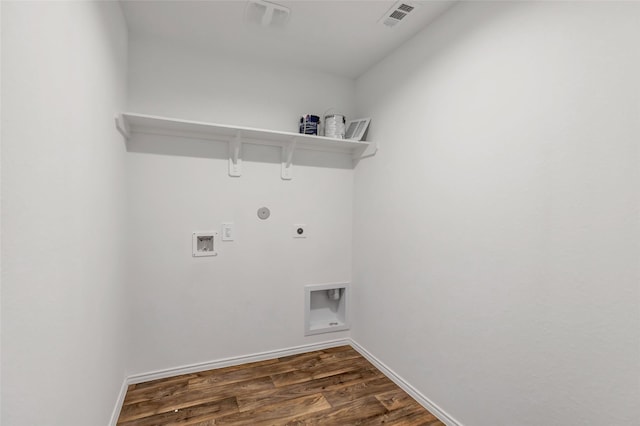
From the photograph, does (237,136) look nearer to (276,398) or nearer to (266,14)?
(266,14)

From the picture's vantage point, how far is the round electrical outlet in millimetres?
2457

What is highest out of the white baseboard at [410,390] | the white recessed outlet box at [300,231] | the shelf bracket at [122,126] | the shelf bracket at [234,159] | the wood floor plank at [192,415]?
the shelf bracket at [122,126]

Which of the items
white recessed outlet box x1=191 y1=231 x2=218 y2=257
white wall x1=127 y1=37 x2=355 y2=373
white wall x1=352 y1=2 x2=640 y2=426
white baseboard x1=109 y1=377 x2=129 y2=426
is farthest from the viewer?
white recessed outlet box x1=191 y1=231 x2=218 y2=257

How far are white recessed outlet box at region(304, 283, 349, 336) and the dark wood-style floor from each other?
1.14 ft

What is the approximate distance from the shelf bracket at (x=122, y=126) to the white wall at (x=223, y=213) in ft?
0.33

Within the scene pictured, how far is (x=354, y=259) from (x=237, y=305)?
3.62 ft

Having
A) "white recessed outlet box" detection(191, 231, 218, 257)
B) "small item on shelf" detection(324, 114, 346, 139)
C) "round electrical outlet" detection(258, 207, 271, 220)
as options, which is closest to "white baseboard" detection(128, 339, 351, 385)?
"white recessed outlet box" detection(191, 231, 218, 257)

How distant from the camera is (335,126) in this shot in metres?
2.54

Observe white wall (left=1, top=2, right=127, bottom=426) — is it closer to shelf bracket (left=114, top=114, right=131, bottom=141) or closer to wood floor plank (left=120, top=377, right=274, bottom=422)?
shelf bracket (left=114, top=114, right=131, bottom=141)

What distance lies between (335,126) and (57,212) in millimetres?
1994

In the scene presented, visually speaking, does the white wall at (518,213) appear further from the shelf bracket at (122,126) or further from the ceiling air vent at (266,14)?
the shelf bracket at (122,126)

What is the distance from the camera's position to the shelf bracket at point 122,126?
1755mm

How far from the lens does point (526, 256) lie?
4.53ft

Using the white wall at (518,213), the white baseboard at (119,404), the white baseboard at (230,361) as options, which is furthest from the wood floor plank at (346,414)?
the white baseboard at (119,404)
